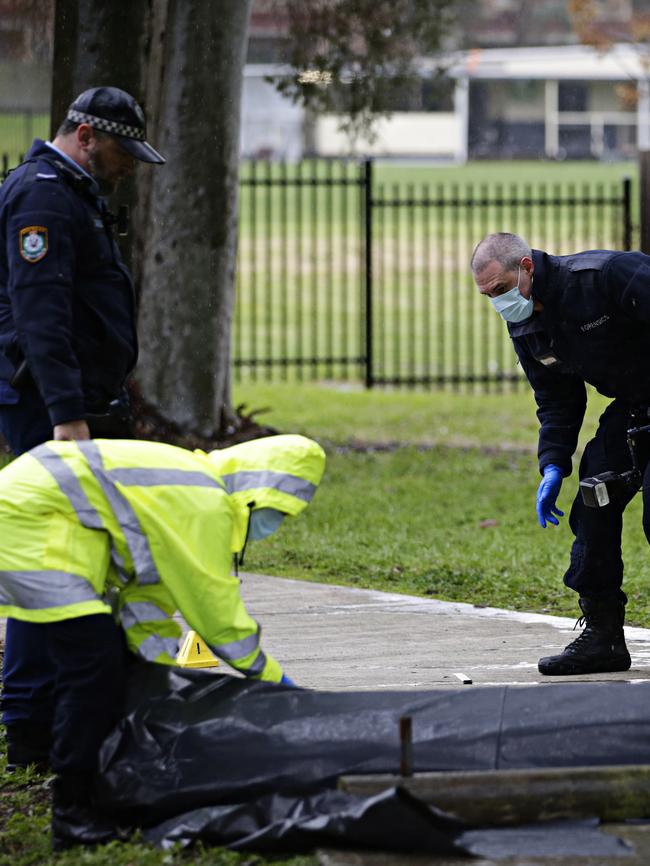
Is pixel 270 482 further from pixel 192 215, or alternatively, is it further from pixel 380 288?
pixel 380 288

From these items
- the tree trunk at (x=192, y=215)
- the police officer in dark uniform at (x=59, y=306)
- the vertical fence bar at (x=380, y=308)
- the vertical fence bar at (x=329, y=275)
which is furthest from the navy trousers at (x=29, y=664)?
the vertical fence bar at (x=380, y=308)

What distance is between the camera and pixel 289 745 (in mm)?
4211

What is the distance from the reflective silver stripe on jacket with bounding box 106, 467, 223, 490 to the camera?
4102 millimetres

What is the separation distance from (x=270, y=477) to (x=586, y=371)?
1636 millimetres

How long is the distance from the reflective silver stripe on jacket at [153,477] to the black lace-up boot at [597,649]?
202 cm

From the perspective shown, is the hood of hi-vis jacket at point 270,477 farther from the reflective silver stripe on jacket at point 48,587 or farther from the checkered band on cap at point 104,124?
the checkered band on cap at point 104,124

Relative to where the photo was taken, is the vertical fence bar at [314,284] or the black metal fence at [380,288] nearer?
the vertical fence bar at [314,284]

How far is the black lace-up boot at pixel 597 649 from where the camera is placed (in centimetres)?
563

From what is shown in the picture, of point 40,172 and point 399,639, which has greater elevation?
point 40,172

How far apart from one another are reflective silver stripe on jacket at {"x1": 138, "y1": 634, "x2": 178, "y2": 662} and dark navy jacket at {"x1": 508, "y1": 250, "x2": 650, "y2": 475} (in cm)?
181

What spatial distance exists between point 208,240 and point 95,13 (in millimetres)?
2323

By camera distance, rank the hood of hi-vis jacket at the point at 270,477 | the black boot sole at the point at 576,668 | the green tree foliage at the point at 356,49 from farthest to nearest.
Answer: the green tree foliage at the point at 356,49
the black boot sole at the point at 576,668
the hood of hi-vis jacket at the point at 270,477

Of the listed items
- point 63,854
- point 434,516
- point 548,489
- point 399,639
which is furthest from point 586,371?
point 434,516

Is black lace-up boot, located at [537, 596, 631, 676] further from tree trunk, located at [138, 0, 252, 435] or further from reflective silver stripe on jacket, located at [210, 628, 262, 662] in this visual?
tree trunk, located at [138, 0, 252, 435]
